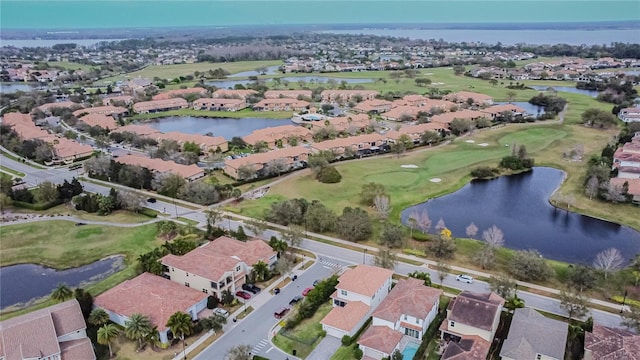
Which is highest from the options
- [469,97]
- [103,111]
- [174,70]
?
[174,70]

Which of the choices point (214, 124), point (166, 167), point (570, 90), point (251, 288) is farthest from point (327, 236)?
point (570, 90)

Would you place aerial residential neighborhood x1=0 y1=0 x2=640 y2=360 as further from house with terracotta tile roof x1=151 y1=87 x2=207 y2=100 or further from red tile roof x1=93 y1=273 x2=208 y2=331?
house with terracotta tile roof x1=151 y1=87 x2=207 y2=100

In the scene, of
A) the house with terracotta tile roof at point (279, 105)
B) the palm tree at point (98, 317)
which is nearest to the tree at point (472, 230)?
the palm tree at point (98, 317)

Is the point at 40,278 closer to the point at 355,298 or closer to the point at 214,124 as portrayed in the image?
the point at 355,298

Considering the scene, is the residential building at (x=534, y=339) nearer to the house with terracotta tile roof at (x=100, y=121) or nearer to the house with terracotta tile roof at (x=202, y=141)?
the house with terracotta tile roof at (x=202, y=141)

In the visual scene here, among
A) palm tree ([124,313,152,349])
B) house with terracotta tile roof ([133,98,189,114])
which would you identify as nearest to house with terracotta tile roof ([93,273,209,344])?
palm tree ([124,313,152,349])

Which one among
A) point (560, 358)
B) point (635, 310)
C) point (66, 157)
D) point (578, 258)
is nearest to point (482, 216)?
point (578, 258)
